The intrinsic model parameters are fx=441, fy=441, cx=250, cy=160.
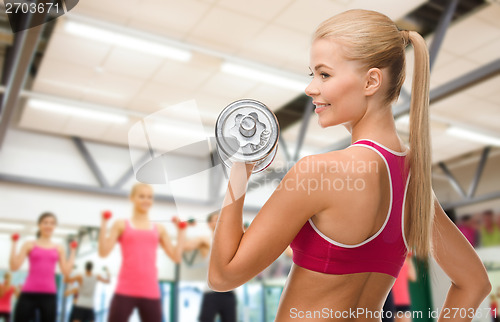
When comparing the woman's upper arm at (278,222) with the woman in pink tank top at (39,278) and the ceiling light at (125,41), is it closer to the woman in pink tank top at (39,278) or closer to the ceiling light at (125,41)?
the woman in pink tank top at (39,278)

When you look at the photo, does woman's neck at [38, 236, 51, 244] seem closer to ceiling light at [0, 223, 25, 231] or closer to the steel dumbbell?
ceiling light at [0, 223, 25, 231]

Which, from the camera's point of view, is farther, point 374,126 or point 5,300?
point 5,300

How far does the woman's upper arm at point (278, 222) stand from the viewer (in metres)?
0.55

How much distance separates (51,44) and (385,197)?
458 centimetres

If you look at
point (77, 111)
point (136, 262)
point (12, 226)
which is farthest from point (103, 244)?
point (12, 226)

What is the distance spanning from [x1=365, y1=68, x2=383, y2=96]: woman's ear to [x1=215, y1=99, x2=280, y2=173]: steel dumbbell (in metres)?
0.19

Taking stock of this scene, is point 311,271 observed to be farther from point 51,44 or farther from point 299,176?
point 51,44

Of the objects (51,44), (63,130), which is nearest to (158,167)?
(51,44)

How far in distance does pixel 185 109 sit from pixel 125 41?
12.2 feet

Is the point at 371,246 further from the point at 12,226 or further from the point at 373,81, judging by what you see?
the point at 12,226

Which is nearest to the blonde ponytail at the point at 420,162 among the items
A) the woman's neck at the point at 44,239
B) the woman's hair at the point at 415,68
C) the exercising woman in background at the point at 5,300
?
the woman's hair at the point at 415,68

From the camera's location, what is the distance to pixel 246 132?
52 centimetres

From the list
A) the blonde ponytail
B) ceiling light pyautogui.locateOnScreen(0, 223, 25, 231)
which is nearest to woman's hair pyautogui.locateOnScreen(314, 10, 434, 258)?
the blonde ponytail

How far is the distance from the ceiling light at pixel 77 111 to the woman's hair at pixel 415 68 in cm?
521
